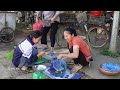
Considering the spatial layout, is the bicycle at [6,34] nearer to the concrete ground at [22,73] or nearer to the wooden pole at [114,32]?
the concrete ground at [22,73]

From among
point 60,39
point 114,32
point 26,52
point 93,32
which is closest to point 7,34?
point 60,39

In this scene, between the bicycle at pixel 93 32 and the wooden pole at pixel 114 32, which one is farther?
the bicycle at pixel 93 32

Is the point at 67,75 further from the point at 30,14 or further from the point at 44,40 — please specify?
the point at 30,14

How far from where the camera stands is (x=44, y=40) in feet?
22.6

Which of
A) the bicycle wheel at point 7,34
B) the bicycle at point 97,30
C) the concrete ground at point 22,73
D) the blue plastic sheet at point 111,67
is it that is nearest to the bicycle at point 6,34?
the bicycle wheel at point 7,34

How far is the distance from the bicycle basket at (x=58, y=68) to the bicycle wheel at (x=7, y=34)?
2.66 meters

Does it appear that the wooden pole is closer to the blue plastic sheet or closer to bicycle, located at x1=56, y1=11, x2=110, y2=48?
bicycle, located at x1=56, y1=11, x2=110, y2=48

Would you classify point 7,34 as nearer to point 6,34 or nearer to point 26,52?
point 6,34

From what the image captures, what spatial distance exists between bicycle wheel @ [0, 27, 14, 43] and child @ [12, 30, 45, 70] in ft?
6.77

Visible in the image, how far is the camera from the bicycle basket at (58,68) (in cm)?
539

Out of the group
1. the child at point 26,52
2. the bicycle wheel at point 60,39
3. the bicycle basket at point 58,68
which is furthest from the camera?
the bicycle wheel at point 60,39

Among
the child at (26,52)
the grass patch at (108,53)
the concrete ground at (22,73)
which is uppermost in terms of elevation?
the child at (26,52)
